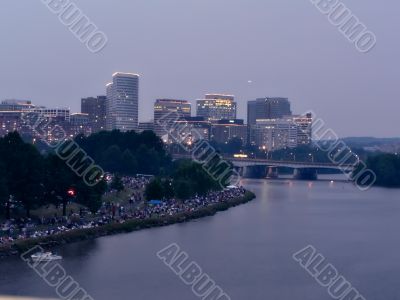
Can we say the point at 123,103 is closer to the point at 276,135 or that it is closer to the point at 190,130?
the point at 190,130

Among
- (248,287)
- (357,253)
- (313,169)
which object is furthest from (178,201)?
(313,169)

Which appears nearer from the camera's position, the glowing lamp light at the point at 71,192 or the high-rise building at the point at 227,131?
the glowing lamp light at the point at 71,192

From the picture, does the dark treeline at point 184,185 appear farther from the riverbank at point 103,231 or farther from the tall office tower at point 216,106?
the tall office tower at point 216,106

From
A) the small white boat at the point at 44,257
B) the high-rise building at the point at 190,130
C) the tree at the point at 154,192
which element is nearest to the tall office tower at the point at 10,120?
the high-rise building at the point at 190,130

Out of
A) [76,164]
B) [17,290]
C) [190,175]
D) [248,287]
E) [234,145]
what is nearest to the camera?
[17,290]

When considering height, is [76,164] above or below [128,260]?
above

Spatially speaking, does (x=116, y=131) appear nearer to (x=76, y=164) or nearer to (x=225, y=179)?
→ (x=225, y=179)
